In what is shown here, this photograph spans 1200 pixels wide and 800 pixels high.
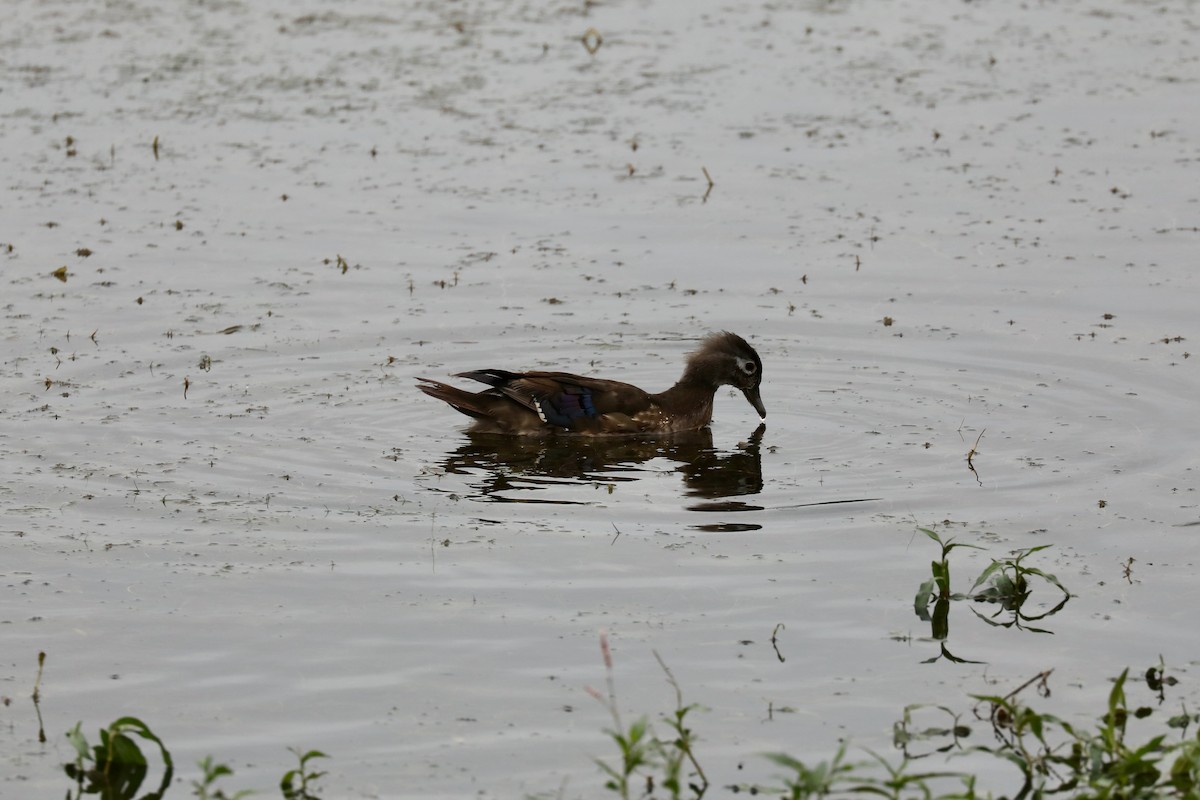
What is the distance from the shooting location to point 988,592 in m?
8.63

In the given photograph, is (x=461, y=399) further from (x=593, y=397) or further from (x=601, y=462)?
(x=601, y=462)

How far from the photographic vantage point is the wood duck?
39.7ft

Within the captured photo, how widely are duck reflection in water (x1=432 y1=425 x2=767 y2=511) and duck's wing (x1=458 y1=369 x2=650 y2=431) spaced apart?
181 millimetres

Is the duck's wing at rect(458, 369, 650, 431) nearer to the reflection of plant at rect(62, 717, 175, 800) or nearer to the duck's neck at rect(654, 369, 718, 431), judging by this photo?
the duck's neck at rect(654, 369, 718, 431)

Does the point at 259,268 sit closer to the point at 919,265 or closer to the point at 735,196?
the point at 735,196

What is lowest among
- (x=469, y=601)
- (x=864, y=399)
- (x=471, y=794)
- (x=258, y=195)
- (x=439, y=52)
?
(x=471, y=794)

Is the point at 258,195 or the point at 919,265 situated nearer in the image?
the point at 919,265

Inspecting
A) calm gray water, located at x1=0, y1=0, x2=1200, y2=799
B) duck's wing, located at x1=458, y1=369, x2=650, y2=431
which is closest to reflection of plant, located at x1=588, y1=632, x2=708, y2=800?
calm gray water, located at x1=0, y1=0, x2=1200, y2=799

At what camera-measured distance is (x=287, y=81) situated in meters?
20.9

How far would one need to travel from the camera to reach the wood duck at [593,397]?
12.1 meters

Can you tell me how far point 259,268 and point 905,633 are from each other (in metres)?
8.22

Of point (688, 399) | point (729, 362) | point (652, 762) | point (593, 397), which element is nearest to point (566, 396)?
point (593, 397)

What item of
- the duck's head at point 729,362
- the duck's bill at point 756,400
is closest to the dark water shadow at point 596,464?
the duck's bill at point 756,400

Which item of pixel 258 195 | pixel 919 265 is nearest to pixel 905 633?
pixel 919 265
